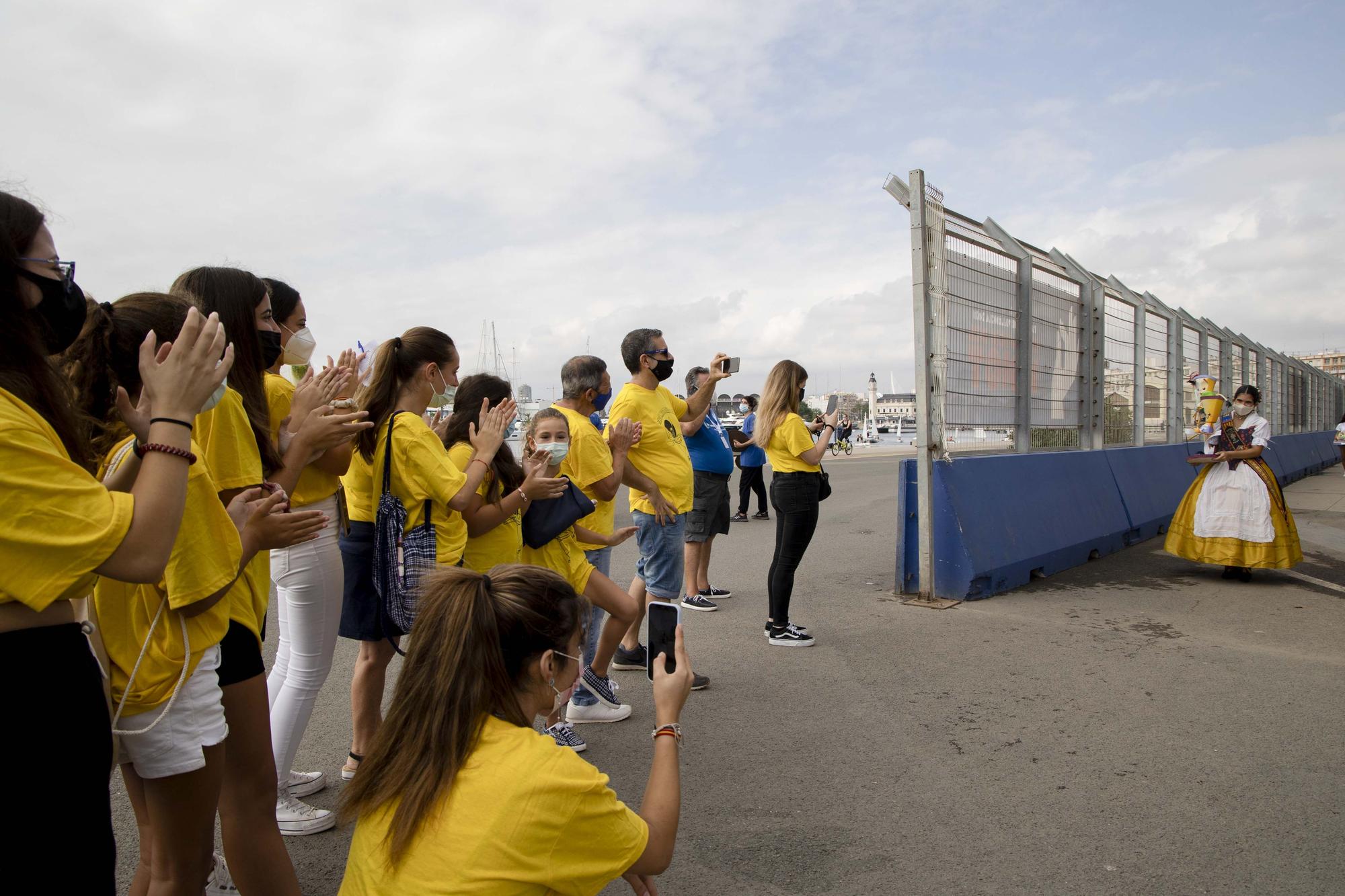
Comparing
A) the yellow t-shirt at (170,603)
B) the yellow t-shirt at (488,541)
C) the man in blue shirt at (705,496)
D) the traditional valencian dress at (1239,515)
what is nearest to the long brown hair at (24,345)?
the yellow t-shirt at (170,603)

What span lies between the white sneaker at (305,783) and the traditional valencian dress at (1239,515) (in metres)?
7.51

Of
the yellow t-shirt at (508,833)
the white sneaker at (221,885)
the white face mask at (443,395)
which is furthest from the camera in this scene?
the white face mask at (443,395)

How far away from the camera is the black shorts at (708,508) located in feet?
23.2

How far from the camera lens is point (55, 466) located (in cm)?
154

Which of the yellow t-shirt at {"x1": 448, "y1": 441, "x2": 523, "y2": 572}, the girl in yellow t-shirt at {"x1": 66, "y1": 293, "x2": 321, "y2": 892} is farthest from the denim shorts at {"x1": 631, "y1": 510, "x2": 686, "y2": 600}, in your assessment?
the girl in yellow t-shirt at {"x1": 66, "y1": 293, "x2": 321, "y2": 892}

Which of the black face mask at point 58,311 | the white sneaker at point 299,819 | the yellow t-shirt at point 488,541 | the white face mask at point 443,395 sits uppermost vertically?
the black face mask at point 58,311

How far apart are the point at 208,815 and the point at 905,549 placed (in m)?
5.83

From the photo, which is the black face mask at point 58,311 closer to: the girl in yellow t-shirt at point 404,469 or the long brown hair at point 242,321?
the long brown hair at point 242,321

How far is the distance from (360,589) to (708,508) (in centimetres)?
379

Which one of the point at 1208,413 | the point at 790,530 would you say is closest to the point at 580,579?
the point at 790,530

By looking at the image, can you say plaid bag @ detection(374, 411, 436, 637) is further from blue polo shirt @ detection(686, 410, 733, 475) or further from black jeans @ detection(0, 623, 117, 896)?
blue polo shirt @ detection(686, 410, 733, 475)

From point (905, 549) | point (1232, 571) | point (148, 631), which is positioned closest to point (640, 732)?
point (148, 631)

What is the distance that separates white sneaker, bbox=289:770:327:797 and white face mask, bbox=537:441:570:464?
1.67m

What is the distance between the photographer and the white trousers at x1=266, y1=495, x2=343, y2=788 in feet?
10.7
